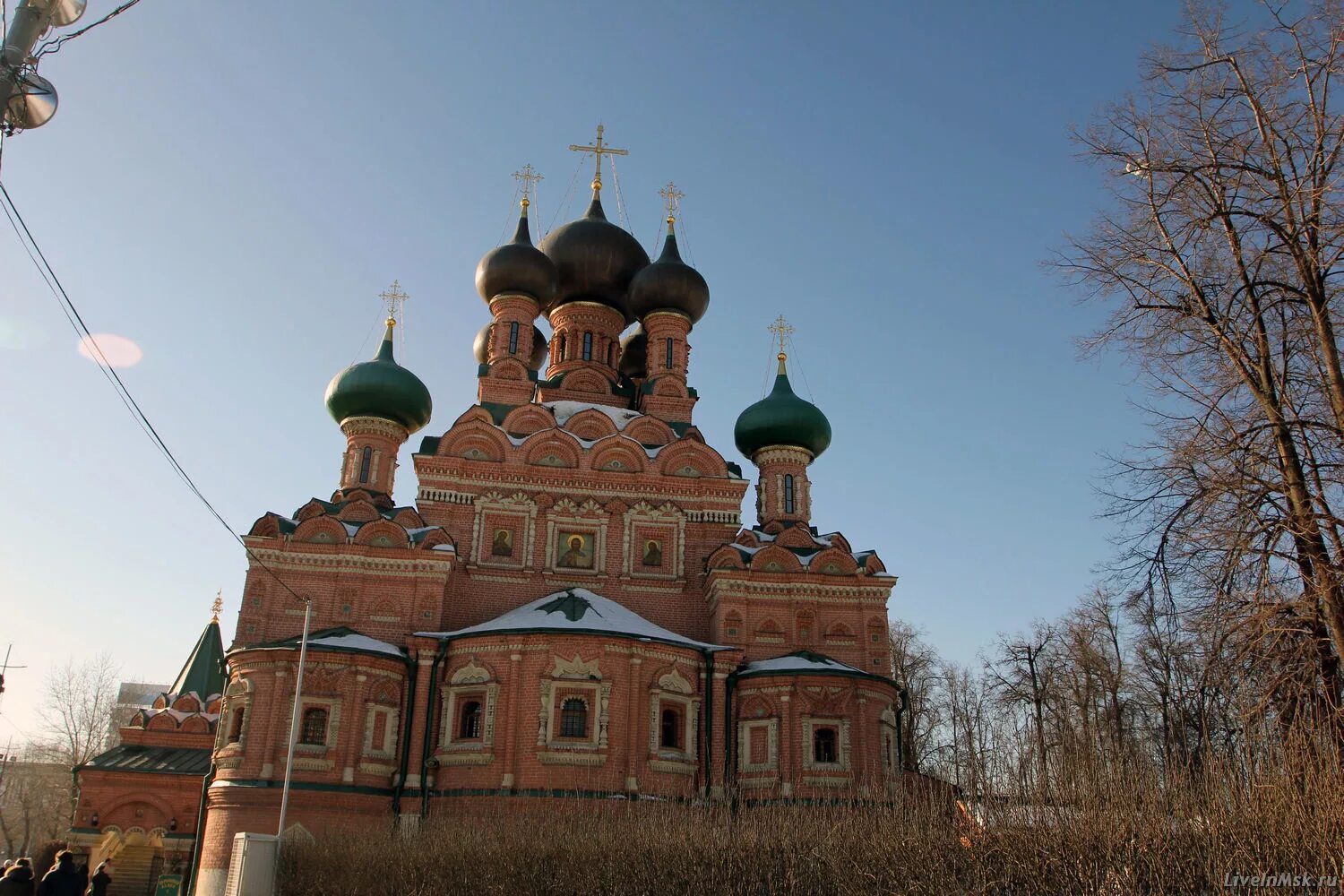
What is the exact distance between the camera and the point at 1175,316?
858 cm

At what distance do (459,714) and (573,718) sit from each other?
2087mm

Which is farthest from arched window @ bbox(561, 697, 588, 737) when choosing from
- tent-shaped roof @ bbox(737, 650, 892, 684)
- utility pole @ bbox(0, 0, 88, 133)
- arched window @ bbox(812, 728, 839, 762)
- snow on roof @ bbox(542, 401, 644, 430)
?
utility pole @ bbox(0, 0, 88, 133)

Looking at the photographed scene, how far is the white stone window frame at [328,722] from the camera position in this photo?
694 inches

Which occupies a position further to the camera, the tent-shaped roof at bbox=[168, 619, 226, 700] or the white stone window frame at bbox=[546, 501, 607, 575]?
the tent-shaped roof at bbox=[168, 619, 226, 700]

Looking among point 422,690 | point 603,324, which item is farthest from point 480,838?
point 603,324

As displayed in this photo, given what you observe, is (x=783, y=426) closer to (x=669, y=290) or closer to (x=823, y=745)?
(x=669, y=290)

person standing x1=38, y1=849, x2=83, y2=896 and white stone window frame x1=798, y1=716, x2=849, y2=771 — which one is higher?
white stone window frame x1=798, y1=716, x2=849, y2=771

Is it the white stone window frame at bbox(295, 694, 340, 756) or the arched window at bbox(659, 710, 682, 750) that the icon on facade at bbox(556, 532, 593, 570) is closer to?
the arched window at bbox(659, 710, 682, 750)

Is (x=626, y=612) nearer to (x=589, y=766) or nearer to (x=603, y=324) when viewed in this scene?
(x=589, y=766)

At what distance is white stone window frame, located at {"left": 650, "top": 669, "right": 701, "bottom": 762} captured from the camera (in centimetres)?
1836

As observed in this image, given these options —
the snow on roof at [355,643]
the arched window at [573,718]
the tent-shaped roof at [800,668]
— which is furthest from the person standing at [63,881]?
the tent-shaped roof at [800,668]

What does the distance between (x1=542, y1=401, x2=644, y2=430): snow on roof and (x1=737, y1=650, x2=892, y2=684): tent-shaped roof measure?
645cm

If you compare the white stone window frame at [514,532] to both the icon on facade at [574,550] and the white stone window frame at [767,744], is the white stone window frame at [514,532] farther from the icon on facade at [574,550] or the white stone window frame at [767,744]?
the white stone window frame at [767,744]

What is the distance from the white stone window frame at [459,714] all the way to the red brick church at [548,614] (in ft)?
0.13
